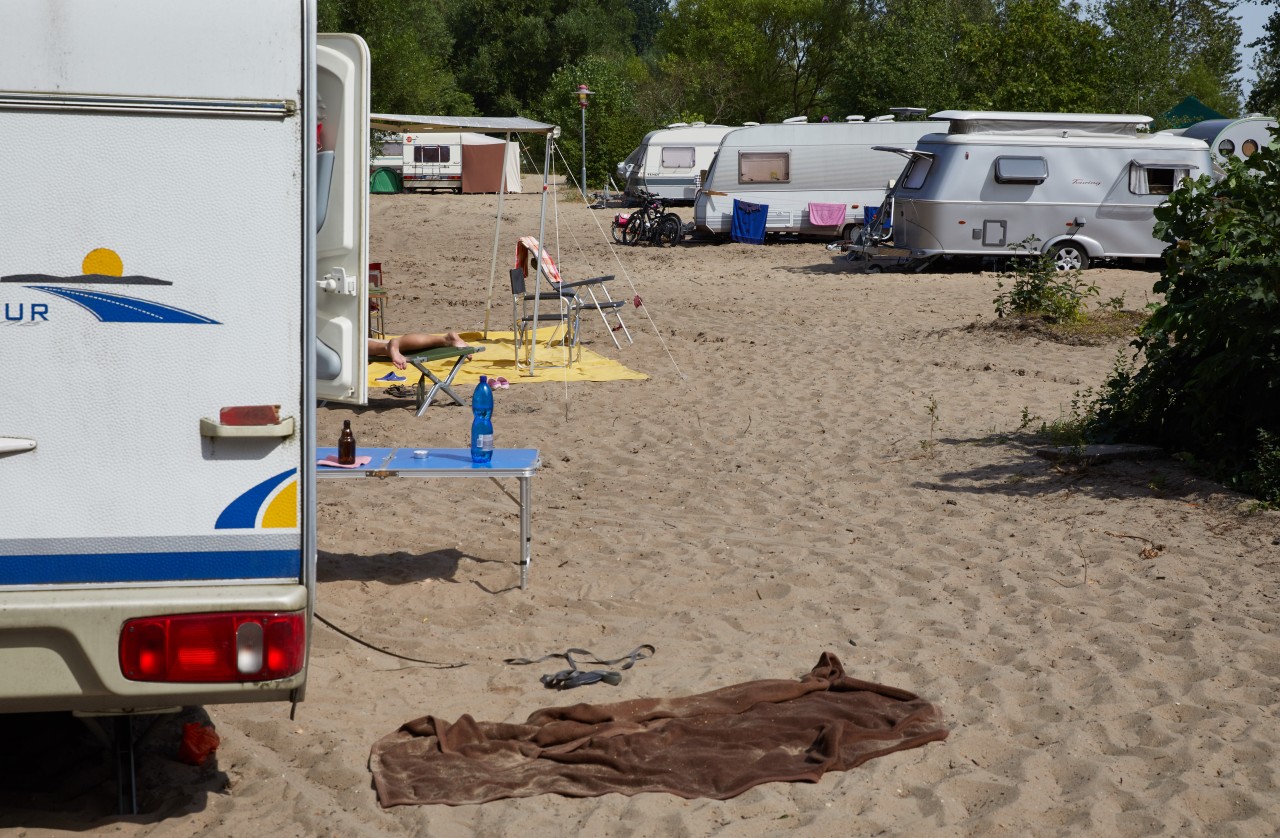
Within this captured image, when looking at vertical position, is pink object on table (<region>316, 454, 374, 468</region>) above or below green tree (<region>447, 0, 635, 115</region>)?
below

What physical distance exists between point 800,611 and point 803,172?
59.6ft

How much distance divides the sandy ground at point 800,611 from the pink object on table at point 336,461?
52 cm

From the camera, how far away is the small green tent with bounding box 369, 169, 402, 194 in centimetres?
3412

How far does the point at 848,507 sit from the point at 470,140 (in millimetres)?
30262

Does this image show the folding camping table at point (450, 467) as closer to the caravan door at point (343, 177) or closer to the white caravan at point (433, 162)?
the caravan door at point (343, 177)

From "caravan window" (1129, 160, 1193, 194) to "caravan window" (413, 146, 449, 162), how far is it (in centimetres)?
2112

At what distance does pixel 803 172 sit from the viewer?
22.3 meters

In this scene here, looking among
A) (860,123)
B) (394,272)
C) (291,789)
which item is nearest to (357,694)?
(291,789)

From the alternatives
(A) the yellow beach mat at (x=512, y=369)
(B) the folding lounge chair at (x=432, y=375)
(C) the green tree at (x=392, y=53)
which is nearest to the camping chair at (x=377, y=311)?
(A) the yellow beach mat at (x=512, y=369)

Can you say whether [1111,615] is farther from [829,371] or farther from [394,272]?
[394,272]

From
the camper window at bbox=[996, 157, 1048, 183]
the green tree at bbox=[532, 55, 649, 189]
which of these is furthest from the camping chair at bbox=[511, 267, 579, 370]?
the green tree at bbox=[532, 55, 649, 189]

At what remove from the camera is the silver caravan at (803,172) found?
22.1 meters

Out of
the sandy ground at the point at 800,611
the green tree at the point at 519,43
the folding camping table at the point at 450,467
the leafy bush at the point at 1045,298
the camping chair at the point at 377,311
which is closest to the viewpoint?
the sandy ground at the point at 800,611

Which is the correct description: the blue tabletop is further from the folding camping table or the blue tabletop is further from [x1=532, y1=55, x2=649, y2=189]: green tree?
[x1=532, y1=55, x2=649, y2=189]: green tree
